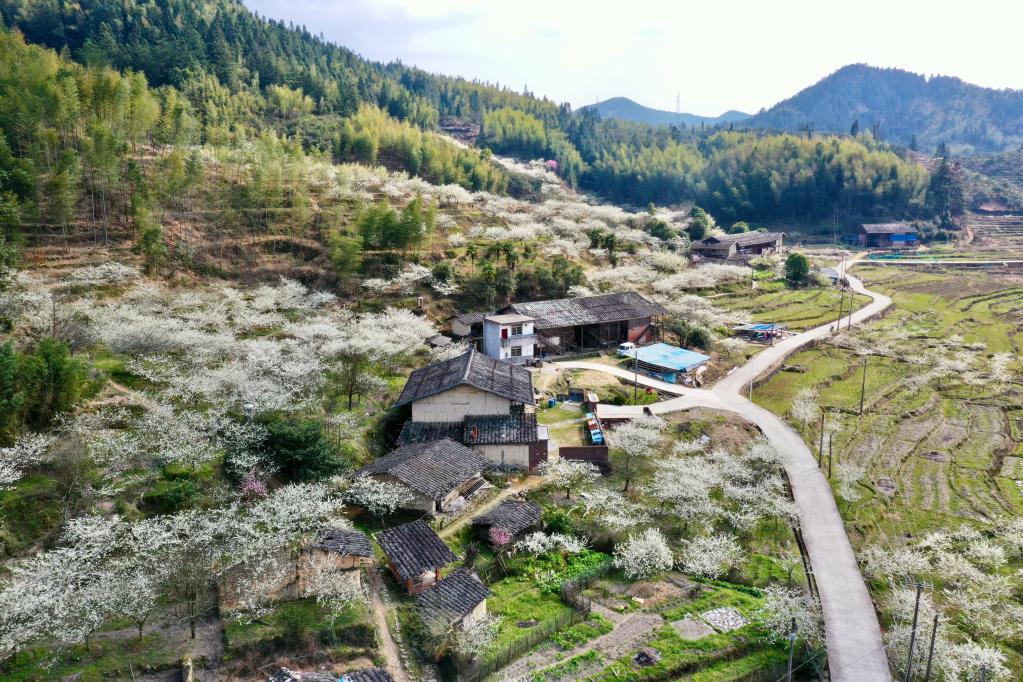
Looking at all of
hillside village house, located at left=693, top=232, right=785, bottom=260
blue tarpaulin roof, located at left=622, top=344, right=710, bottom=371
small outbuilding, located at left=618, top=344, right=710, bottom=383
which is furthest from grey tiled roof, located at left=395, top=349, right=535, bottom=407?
hillside village house, located at left=693, top=232, right=785, bottom=260

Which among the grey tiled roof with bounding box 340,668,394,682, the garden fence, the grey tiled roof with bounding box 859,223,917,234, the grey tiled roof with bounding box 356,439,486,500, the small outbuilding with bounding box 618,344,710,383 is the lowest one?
the garden fence

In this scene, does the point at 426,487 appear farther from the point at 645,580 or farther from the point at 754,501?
the point at 754,501

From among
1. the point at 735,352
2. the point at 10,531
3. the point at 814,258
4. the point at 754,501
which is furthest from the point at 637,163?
the point at 10,531

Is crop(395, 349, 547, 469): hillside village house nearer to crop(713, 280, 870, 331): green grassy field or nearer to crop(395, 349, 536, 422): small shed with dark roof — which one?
crop(395, 349, 536, 422): small shed with dark roof

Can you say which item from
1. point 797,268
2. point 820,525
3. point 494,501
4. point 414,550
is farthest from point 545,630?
point 797,268

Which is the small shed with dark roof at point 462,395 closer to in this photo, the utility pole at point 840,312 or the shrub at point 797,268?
the utility pole at point 840,312
